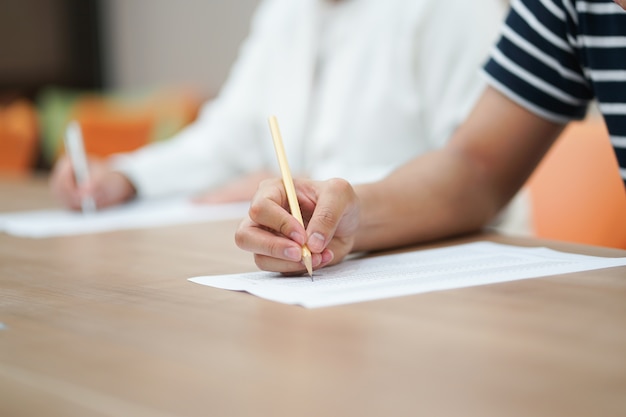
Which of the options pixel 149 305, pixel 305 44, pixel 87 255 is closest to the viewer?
pixel 149 305

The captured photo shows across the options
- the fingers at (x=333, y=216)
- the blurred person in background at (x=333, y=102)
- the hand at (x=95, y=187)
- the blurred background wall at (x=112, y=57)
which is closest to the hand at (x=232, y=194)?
the blurred person in background at (x=333, y=102)

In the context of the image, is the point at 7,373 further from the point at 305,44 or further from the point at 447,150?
the point at 305,44

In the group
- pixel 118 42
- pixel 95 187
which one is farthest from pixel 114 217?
pixel 118 42

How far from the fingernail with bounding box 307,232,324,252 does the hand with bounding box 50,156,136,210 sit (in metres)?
0.75

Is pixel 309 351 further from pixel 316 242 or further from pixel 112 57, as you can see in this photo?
pixel 112 57

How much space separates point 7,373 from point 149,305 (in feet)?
0.59

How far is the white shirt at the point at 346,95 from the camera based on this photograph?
1565 mm

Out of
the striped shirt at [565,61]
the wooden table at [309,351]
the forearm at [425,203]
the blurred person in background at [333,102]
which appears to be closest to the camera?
the wooden table at [309,351]

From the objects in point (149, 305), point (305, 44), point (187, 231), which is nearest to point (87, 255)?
point (187, 231)

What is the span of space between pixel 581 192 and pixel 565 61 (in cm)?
28

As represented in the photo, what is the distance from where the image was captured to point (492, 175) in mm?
1028

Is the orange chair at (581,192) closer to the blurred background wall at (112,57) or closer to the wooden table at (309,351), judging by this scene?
the wooden table at (309,351)

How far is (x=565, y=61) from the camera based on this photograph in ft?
3.43

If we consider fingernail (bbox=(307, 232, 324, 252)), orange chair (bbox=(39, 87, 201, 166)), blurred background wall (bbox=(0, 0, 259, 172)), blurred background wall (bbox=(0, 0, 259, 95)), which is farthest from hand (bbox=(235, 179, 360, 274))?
blurred background wall (bbox=(0, 0, 259, 95))
